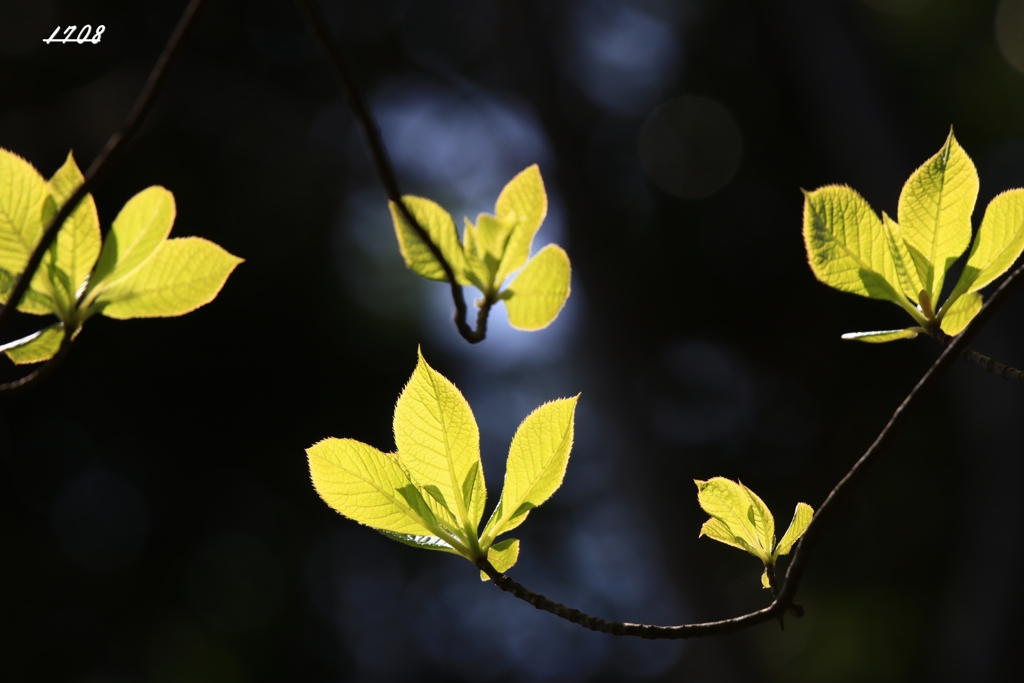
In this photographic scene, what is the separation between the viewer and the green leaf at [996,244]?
574 millimetres

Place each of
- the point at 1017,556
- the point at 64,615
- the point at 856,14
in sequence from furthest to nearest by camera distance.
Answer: the point at 856,14
the point at 64,615
the point at 1017,556

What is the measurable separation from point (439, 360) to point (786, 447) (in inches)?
85.5

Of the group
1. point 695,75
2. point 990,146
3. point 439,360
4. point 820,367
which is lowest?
point 820,367

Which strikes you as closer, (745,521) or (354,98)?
(354,98)

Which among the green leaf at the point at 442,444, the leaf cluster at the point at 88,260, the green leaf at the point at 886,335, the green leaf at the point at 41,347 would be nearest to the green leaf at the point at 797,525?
the green leaf at the point at 886,335

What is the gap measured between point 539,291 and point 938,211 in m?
0.35

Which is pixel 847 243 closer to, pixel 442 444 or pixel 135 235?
pixel 442 444

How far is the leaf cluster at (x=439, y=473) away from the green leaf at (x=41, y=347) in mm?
234

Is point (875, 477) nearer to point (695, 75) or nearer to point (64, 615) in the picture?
point (695, 75)

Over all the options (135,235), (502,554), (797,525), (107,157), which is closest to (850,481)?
(797,525)

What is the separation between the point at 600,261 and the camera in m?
3.96

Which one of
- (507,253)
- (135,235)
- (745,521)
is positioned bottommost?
(745,521)

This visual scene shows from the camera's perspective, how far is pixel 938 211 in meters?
0.61

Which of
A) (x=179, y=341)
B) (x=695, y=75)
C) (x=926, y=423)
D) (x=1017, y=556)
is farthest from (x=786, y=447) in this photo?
(x=179, y=341)
